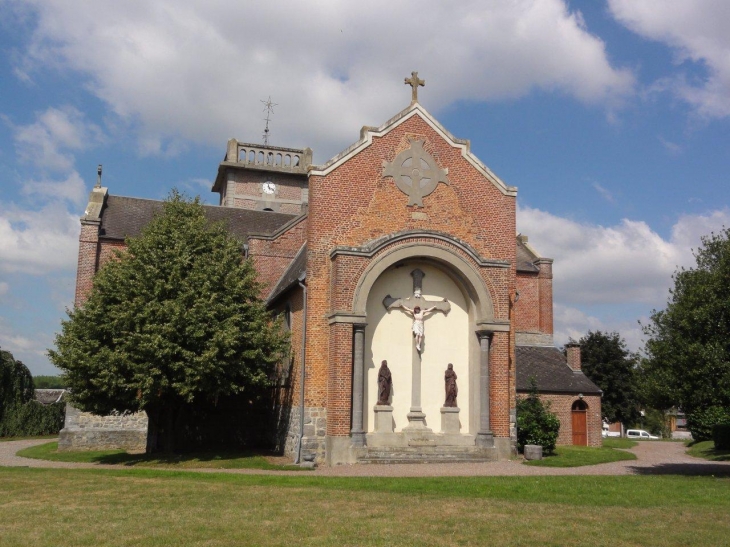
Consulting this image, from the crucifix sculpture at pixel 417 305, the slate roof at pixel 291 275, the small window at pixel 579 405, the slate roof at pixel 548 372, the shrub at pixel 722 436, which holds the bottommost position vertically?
the shrub at pixel 722 436

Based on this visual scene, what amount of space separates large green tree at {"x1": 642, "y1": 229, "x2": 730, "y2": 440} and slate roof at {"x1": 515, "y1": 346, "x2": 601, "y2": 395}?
14.0 metres

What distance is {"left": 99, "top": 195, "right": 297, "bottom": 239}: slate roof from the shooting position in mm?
30625

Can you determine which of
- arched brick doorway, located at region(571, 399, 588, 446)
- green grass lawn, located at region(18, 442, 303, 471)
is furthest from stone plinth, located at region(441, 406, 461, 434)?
arched brick doorway, located at region(571, 399, 588, 446)

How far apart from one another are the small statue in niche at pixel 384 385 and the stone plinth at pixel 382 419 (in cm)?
17

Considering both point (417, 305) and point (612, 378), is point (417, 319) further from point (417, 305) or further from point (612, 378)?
point (612, 378)

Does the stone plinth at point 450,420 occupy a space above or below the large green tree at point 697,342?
below

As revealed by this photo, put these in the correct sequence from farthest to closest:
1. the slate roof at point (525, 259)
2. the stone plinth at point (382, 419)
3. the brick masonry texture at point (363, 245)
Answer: the slate roof at point (525, 259) < the stone plinth at point (382, 419) < the brick masonry texture at point (363, 245)

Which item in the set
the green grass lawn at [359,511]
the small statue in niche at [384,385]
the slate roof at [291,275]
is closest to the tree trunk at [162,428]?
the slate roof at [291,275]

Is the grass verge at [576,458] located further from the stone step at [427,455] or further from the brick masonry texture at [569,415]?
the brick masonry texture at [569,415]

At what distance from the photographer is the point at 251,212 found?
1403 inches

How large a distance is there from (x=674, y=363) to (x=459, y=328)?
718 centimetres

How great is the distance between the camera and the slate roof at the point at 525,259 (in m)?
36.1

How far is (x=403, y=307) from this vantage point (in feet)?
72.2

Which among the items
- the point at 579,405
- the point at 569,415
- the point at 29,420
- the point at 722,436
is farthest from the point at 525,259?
the point at 29,420
